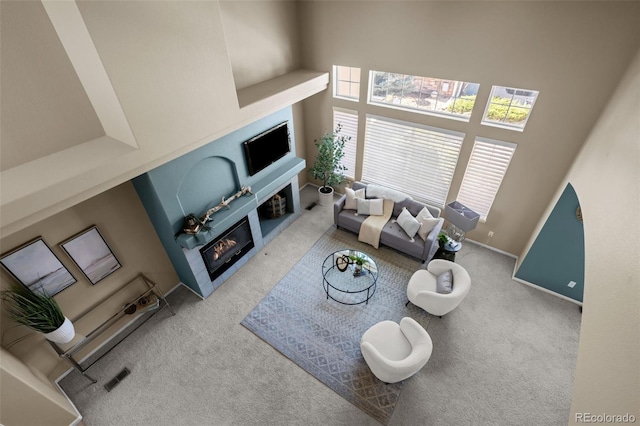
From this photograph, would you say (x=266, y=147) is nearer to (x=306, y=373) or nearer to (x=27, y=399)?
(x=306, y=373)

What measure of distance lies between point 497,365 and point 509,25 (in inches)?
196

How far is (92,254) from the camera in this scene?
13.7 ft

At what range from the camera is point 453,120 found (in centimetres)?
549

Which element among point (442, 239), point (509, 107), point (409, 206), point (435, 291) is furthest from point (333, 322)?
point (509, 107)

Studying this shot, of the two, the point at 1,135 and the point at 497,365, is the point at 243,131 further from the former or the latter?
the point at 497,365

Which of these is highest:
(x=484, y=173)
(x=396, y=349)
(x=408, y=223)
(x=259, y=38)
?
(x=259, y=38)

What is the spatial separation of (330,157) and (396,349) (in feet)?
14.1

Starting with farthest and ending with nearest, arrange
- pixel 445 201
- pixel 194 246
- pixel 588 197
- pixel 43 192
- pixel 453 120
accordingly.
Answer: pixel 445 201 → pixel 453 120 → pixel 194 246 → pixel 588 197 → pixel 43 192

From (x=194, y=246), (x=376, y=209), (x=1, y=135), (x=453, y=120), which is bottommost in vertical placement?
(x=376, y=209)

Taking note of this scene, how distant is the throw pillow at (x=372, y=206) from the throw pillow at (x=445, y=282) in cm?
198

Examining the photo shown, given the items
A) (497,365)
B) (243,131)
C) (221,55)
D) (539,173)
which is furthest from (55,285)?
(539,173)

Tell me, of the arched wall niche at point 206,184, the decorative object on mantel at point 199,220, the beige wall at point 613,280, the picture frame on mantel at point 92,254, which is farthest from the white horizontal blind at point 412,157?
the picture frame on mantel at point 92,254

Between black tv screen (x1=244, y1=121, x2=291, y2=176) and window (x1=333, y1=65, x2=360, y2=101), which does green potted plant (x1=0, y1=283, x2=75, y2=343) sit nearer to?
black tv screen (x1=244, y1=121, x2=291, y2=176)

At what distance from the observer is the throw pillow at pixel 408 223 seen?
5891mm
